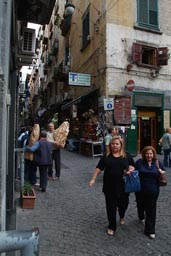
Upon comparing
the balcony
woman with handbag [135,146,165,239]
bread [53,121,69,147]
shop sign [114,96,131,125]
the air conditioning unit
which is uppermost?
the balcony

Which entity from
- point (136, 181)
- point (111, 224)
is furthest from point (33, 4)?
point (111, 224)

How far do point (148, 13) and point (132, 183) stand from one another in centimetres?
1402

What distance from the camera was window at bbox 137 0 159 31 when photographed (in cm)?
1603

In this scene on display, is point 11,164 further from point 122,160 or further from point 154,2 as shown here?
point 154,2

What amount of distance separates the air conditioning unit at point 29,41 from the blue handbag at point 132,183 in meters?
3.68

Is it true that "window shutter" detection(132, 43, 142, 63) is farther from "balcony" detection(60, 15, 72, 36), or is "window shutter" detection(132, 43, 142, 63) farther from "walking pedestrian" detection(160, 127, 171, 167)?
"balcony" detection(60, 15, 72, 36)

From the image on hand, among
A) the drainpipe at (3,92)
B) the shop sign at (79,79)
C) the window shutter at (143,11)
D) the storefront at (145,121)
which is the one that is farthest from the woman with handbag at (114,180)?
the window shutter at (143,11)

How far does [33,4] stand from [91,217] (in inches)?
159

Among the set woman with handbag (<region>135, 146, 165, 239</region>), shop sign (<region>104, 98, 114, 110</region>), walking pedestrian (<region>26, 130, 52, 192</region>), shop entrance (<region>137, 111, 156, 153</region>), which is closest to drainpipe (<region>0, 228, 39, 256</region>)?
woman with handbag (<region>135, 146, 165, 239</region>)

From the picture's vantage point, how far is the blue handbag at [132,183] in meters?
4.63

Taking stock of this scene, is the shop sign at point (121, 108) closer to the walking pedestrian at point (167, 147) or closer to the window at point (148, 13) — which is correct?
the walking pedestrian at point (167, 147)

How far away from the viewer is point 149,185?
470 centimetres

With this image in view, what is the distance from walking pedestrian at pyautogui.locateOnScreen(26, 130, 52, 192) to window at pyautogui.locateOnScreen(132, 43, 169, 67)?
31.2 ft

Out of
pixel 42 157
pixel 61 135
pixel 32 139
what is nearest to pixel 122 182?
pixel 42 157
